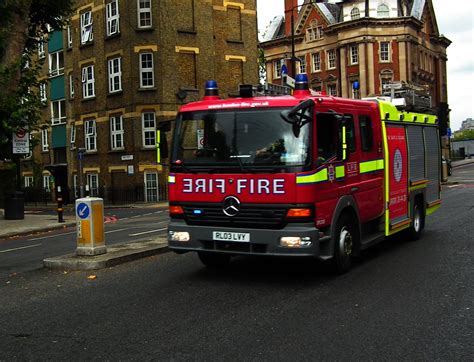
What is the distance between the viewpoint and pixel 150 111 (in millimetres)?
33094

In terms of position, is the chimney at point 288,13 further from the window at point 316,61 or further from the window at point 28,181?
the window at point 28,181

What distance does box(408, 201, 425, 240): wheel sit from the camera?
36.6 feet

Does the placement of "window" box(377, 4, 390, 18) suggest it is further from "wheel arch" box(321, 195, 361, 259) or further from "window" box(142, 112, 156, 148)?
"wheel arch" box(321, 195, 361, 259)

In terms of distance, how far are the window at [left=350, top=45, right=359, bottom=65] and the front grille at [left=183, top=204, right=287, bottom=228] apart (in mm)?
54767

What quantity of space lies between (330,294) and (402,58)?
55.7 meters

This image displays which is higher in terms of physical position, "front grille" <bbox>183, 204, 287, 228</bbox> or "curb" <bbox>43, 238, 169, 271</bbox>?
"front grille" <bbox>183, 204, 287, 228</bbox>

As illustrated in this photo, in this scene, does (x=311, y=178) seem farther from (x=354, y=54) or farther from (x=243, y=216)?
(x=354, y=54)

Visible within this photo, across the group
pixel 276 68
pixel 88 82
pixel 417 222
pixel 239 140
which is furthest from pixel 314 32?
pixel 239 140

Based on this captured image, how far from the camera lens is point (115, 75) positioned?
34.6m

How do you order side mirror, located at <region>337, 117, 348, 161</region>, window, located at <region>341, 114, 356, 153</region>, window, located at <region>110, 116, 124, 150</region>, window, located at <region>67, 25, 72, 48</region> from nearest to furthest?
side mirror, located at <region>337, 117, 348, 161</region> < window, located at <region>341, 114, 356, 153</region> < window, located at <region>110, 116, 124, 150</region> < window, located at <region>67, 25, 72, 48</region>

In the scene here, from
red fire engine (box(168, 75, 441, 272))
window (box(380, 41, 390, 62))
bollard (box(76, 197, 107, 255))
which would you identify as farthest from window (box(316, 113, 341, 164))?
window (box(380, 41, 390, 62))

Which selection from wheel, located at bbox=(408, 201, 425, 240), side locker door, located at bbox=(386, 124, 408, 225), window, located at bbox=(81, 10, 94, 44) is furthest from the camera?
window, located at bbox=(81, 10, 94, 44)

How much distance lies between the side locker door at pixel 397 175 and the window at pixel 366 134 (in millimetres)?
757

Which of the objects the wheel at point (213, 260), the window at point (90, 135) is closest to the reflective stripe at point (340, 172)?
the wheel at point (213, 260)
